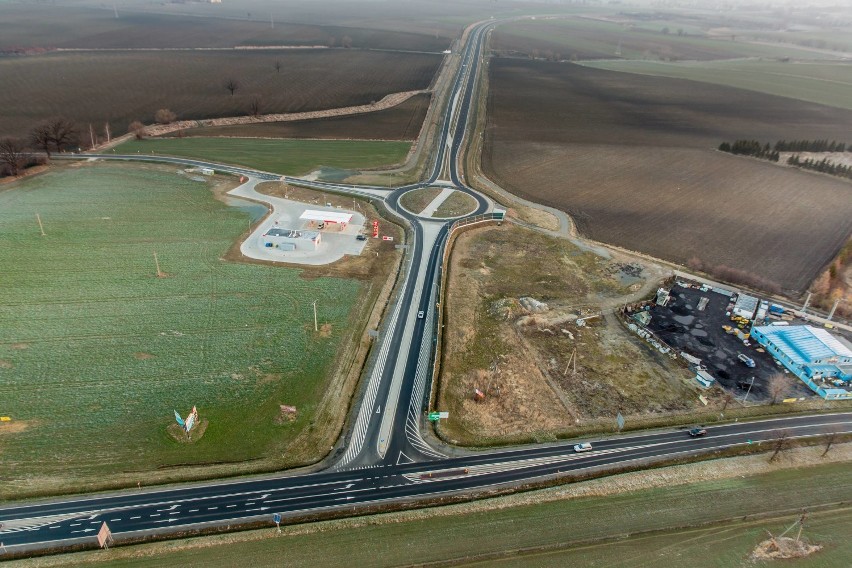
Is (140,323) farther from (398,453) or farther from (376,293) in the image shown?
(398,453)

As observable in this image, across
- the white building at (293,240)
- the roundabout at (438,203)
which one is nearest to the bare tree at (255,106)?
the roundabout at (438,203)

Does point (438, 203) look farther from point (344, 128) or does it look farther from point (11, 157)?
point (11, 157)

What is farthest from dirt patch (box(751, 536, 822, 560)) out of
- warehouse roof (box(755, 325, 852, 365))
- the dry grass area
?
warehouse roof (box(755, 325, 852, 365))

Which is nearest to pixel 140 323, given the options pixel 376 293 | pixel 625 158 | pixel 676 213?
pixel 376 293

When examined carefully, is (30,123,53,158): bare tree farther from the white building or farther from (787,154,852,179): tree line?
(787,154,852,179): tree line

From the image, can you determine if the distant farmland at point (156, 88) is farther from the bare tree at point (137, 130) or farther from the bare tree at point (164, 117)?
the bare tree at point (164, 117)

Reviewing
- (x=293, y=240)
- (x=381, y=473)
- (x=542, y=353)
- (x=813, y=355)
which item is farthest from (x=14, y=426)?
(x=813, y=355)
